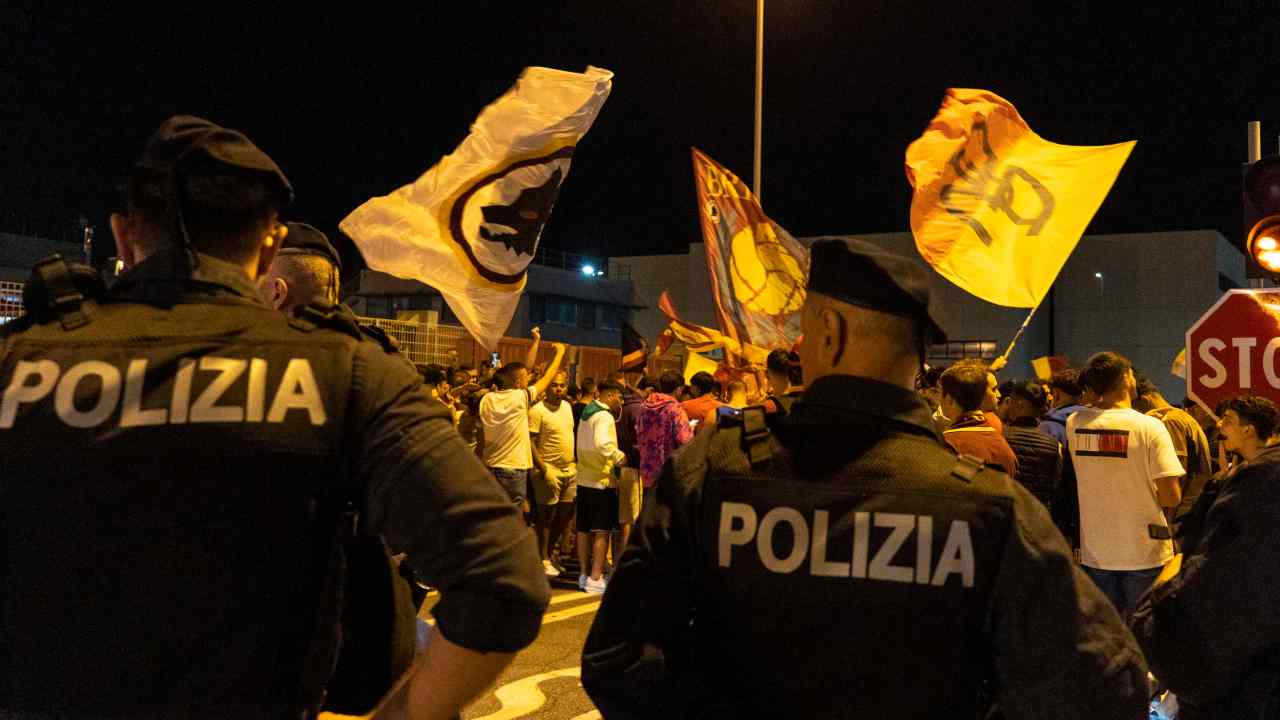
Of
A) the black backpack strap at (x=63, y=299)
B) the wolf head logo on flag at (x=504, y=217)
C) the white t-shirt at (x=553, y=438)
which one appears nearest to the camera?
the black backpack strap at (x=63, y=299)

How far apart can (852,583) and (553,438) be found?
875 cm

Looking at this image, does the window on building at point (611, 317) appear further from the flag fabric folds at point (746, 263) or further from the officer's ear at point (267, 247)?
the officer's ear at point (267, 247)

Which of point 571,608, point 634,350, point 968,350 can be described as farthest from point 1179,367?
point 968,350

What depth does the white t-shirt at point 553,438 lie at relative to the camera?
34.9ft

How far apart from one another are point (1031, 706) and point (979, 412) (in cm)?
388

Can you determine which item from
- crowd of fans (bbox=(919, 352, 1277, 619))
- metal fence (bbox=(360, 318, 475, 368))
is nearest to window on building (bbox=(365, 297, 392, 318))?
metal fence (bbox=(360, 318, 475, 368))

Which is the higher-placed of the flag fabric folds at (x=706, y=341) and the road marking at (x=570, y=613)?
the flag fabric folds at (x=706, y=341)

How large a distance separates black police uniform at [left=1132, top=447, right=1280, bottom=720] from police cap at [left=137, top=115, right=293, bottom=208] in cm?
252

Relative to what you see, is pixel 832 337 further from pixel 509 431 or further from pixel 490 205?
pixel 509 431

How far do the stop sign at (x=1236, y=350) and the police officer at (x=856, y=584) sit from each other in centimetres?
345

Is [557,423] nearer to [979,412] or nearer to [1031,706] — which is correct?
[979,412]

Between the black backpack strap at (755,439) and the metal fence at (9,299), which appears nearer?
the black backpack strap at (755,439)

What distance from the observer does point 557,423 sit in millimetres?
10680

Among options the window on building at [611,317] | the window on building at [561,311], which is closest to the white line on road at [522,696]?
the window on building at [561,311]
